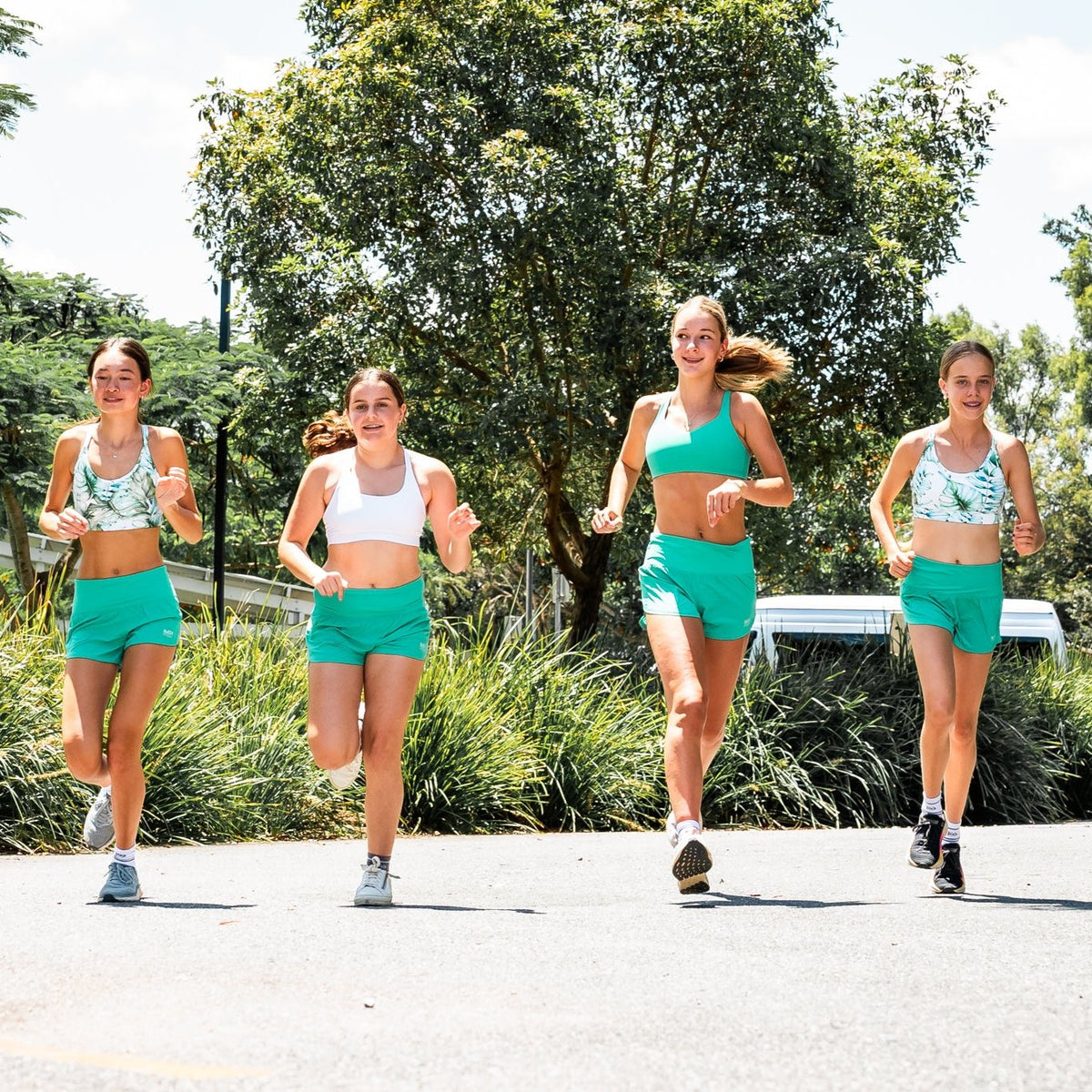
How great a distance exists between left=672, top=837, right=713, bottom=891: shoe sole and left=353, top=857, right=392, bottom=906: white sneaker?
40.2 inches

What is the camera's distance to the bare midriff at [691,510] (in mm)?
6055

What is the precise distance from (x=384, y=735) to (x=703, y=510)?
1.52 m

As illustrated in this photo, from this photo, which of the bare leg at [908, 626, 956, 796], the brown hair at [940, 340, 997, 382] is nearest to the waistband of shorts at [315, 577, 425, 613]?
the bare leg at [908, 626, 956, 796]

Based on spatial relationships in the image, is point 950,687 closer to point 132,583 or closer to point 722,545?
point 722,545

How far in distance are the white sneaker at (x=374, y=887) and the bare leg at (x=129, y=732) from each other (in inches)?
34.0

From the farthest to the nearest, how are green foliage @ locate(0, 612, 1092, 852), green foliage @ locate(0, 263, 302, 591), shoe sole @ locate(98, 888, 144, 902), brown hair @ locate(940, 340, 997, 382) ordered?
green foliage @ locate(0, 263, 302, 591) < green foliage @ locate(0, 612, 1092, 852) < brown hair @ locate(940, 340, 997, 382) < shoe sole @ locate(98, 888, 144, 902)

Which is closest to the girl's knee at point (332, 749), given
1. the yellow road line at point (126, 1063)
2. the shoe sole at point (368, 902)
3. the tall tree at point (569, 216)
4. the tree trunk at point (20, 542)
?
the shoe sole at point (368, 902)

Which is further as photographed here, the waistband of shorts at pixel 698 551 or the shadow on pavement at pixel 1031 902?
the waistband of shorts at pixel 698 551

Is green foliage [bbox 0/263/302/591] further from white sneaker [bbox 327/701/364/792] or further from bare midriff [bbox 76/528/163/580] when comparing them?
white sneaker [bbox 327/701/364/792]

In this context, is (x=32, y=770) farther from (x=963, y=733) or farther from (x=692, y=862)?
(x=963, y=733)

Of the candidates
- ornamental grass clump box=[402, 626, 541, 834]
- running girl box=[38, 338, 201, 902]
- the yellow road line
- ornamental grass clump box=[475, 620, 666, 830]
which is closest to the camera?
the yellow road line

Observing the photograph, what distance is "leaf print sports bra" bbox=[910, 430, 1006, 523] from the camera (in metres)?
6.24

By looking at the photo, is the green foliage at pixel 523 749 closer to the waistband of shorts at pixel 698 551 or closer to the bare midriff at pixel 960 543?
the waistband of shorts at pixel 698 551

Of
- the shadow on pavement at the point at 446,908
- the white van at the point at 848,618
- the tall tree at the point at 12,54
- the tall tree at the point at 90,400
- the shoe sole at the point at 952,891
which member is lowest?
the shadow on pavement at the point at 446,908
